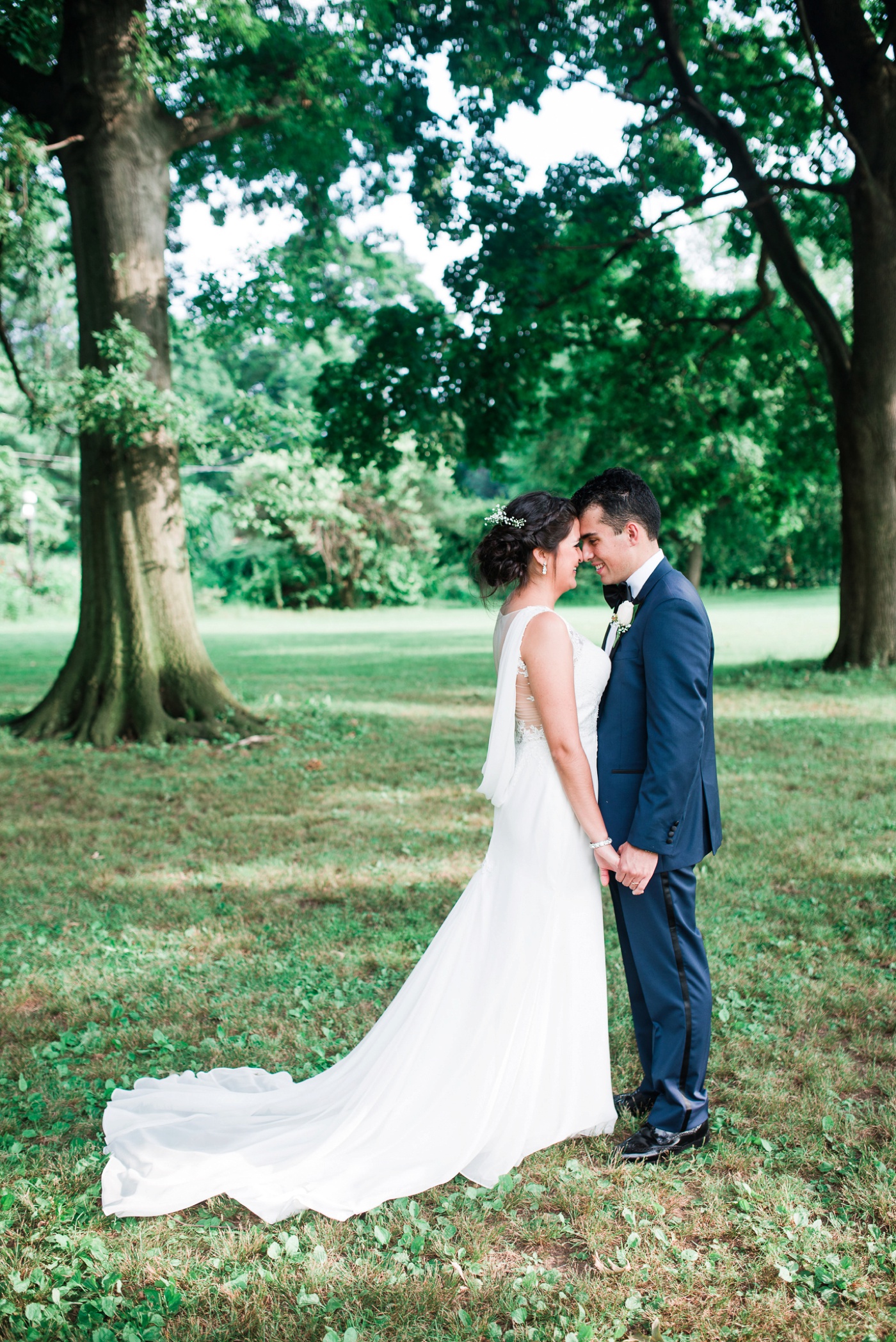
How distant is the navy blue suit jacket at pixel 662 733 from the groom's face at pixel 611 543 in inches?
4.5

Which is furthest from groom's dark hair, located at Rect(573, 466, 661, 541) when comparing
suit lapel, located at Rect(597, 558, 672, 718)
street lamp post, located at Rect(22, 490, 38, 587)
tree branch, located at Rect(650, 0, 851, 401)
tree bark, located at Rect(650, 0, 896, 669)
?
street lamp post, located at Rect(22, 490, 38, 587)

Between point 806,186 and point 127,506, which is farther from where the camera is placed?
point 806,186

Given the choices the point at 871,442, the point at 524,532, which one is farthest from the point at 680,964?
the point at 871,442

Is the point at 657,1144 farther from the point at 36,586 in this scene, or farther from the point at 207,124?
the point at 36,586

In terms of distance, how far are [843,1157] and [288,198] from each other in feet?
48.1

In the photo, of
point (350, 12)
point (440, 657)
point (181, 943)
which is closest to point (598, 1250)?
point (181, 943)

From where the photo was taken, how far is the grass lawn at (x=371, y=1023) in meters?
2.67

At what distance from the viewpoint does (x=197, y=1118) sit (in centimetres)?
345

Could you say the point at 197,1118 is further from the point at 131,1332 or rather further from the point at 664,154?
the point at 664,154

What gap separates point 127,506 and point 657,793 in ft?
29.6

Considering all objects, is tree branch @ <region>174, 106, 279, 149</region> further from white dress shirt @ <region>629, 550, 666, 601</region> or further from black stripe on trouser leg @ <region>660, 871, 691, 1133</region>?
black stripe on trouser leg @ <region>660, 871, 691, 1133</region>

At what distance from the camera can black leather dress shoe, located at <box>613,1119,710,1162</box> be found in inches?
130

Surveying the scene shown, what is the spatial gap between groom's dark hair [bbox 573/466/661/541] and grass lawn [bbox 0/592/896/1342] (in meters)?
2.26

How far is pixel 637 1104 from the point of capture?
12.0 ft
